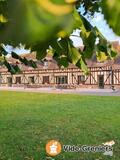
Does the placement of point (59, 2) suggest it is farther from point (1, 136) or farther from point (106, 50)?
point (1, 136)

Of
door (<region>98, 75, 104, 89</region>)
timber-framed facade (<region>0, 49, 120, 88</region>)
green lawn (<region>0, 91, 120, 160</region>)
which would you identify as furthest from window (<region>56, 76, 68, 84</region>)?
green lawn (<region>0, 91, 120, 160</region>)

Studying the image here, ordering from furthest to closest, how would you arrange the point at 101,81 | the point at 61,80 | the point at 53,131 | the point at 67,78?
the point at 61,80 → the point at 67,78 → the point at 101,81 → the point at 53,131

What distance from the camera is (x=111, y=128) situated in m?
13.5

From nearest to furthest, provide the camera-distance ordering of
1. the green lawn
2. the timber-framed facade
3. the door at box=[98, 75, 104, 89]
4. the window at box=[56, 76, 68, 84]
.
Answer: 1. the green lawn
2. the timber-framed facade
3. the door at box=[98, 75, 104, 89]
4. the window at box=[56, 76, 68, 84]

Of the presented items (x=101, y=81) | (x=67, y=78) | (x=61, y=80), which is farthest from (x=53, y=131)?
(x=61, y=80)

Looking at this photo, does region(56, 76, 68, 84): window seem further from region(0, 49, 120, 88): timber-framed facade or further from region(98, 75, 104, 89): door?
region(98, 75, 104, 89): door

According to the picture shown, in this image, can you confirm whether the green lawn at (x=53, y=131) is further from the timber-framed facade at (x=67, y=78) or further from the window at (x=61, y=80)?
the window at (x=61, y=80)

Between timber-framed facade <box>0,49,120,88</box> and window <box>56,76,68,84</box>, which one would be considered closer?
timber-framed facade <box>0,49,120,88</box>

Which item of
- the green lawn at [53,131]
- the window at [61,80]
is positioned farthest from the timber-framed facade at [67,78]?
the green lawn at [53,131]

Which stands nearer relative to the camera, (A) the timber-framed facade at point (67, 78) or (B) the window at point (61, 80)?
(A) the timber-framed facade at point (67, 78)

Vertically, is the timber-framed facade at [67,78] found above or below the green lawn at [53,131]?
above

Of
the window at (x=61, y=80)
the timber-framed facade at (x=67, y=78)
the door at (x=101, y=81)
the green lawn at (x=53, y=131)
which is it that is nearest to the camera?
the green lawn at (x=53, y=131)

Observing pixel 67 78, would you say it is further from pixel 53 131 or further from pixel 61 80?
pixel 53 131

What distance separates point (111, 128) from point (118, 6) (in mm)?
13251
